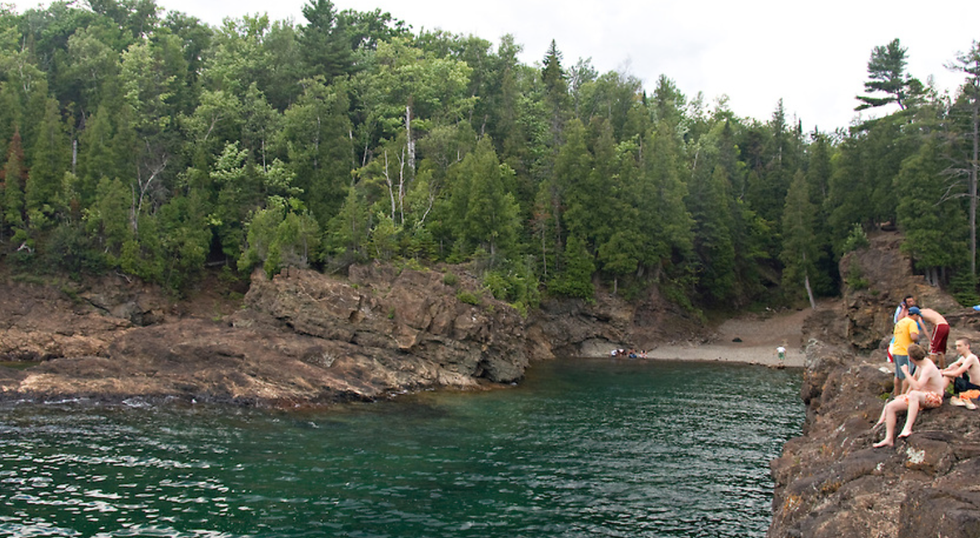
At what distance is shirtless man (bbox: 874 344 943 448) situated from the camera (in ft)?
43.0

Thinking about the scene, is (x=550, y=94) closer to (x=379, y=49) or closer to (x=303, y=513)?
(x=379, y=49)

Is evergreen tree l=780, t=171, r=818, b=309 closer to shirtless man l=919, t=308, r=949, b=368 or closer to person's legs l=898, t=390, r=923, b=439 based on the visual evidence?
shirtless man l=919, t=308, r=949, b=368

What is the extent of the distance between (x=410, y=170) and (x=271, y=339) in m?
27.1

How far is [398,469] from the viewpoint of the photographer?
24.0 m

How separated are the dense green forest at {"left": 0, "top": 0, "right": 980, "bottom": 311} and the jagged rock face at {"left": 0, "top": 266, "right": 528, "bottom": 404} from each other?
3.92 meters

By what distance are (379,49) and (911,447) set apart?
73.1 m

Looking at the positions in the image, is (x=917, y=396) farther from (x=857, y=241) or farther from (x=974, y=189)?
(x=857, y=241)

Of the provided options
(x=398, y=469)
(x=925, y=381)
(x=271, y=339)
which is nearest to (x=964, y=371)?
(x=925, y=381)

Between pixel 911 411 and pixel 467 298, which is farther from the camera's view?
pixel 467 298

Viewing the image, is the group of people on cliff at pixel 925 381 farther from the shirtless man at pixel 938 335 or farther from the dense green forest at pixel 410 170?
the dense green forest at pixel 410 170

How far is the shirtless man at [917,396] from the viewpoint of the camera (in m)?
13.1

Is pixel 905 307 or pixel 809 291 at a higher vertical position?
pixel 905 307

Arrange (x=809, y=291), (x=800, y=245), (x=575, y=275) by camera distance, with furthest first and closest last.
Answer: (x=800, y=245) → (x=809, y=291) → (x=575, y=275)

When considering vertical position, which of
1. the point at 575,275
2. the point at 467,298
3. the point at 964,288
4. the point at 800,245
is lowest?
the point at 964,288
